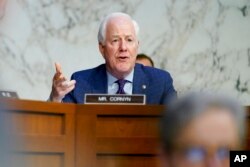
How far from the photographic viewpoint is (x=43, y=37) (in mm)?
4785

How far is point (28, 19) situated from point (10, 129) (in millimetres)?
3870

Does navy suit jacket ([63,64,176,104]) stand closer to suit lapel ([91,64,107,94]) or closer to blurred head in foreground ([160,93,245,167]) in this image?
suit lapel ([91,64,107,94])

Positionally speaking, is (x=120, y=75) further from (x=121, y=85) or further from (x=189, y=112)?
(x=189, y=112)

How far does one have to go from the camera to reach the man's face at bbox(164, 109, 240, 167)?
36.4 inches

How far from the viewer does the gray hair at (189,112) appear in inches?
36.4

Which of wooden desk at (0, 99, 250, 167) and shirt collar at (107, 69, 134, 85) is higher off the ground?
shirt collar at (107, 69, 134, 85)

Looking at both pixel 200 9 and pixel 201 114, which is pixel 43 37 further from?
pixel 201 114

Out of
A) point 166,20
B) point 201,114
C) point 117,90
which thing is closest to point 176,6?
point 166,20

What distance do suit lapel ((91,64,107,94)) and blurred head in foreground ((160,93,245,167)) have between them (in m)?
2.17

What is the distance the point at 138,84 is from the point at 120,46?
262 mm

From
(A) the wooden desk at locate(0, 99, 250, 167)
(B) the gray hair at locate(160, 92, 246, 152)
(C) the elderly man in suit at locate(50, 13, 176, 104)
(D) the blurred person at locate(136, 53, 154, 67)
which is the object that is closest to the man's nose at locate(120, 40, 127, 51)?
(C) the elderly man in suit at locate(50, 13, 176, 104)

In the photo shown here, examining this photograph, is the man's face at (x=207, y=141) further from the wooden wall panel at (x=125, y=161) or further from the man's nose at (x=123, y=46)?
the man's nose at (x=123, y=46)

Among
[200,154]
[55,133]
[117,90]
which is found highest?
[117,90]

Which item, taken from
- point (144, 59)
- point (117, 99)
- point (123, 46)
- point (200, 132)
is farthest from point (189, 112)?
point (144, 59)
